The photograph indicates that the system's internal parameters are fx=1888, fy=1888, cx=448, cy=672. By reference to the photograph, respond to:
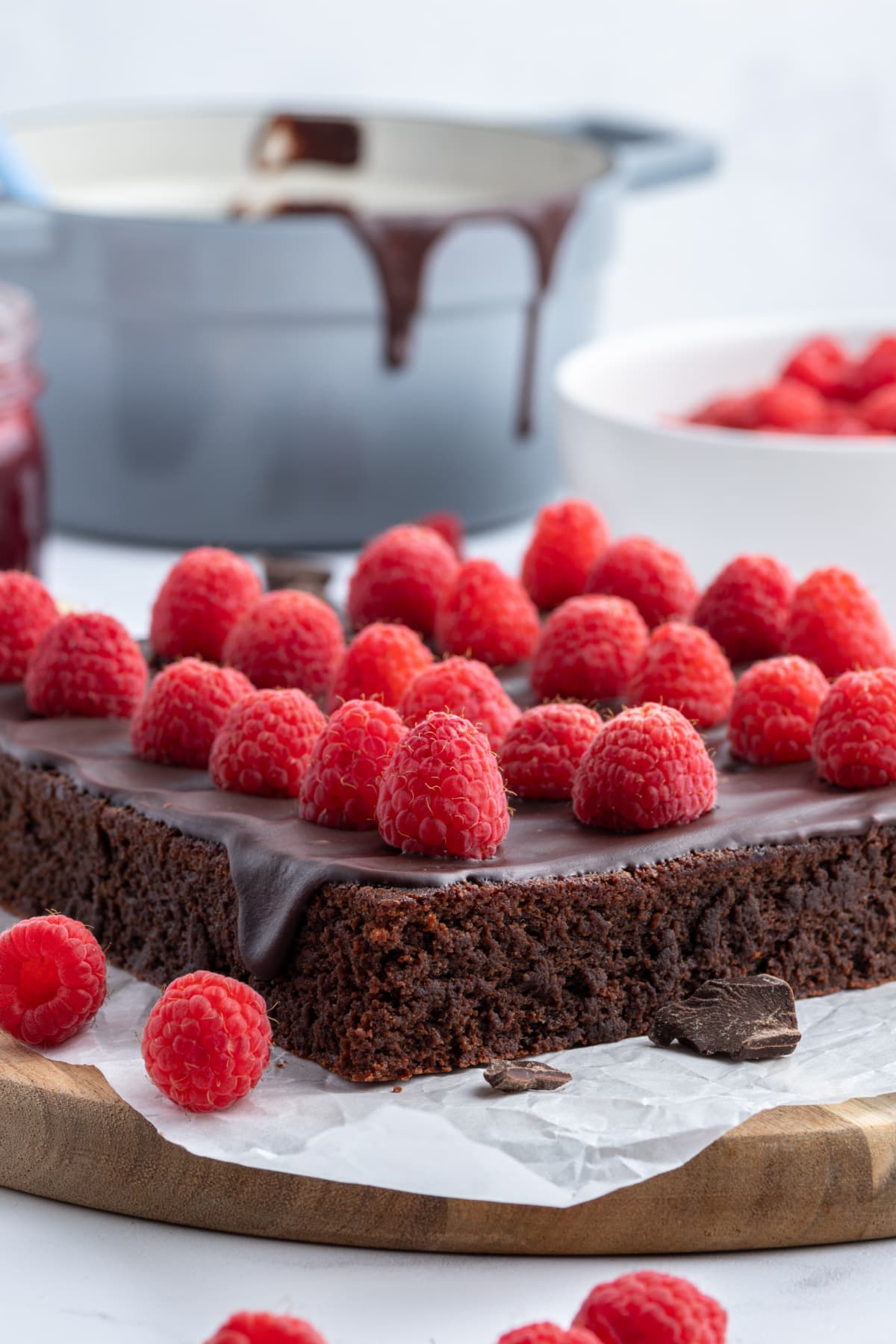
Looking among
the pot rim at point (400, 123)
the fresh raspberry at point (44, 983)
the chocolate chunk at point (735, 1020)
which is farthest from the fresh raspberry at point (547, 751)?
the pot rim at point (400, 123)

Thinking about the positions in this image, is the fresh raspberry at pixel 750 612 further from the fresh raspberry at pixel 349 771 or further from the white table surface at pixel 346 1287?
the white table surface at pixel 346 1287

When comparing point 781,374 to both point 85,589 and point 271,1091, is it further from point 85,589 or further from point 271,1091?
point 271,1091

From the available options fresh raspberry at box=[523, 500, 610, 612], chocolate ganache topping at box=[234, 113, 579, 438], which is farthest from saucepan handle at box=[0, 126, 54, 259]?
fresh raspberry at box=[523, 500, 610, 612]

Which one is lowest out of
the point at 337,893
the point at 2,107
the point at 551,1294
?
the point at 551,1294

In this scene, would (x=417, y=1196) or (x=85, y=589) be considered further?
(x=85, y=589)

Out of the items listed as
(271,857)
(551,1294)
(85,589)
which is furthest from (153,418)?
(551,1294)

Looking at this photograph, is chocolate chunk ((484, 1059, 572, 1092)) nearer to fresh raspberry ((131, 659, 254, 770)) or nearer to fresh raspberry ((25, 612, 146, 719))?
fresh raspberry ((131, 659, 254, 770))

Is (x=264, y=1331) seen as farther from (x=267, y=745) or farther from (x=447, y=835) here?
(x=267, y=745)
